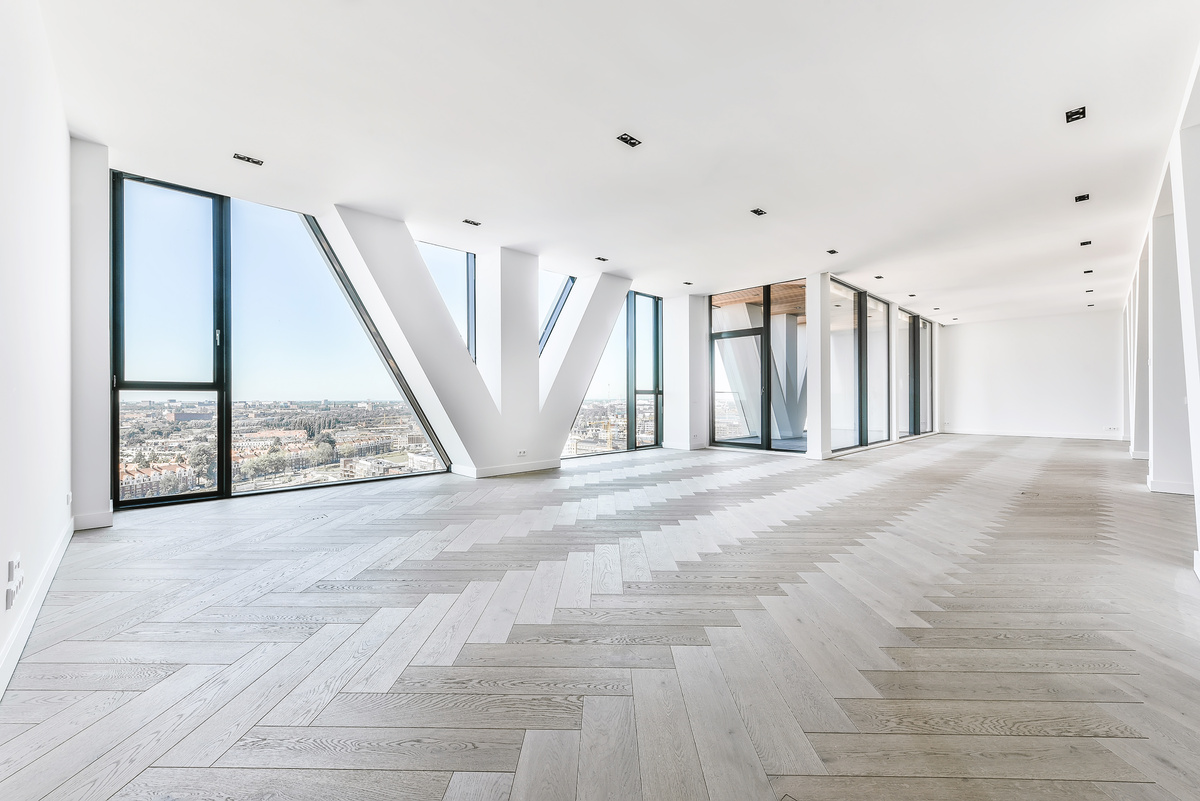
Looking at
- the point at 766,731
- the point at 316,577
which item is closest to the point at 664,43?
the point at 766,731

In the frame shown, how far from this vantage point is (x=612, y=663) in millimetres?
1959

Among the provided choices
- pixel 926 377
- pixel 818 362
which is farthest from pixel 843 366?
pixel 926 377

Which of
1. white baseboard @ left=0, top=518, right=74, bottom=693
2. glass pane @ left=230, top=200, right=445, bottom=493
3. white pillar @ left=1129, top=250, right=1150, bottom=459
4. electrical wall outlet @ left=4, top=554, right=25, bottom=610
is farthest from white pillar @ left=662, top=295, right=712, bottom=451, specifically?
electrical wall outlet @ left=4, top=554, right=25, bottom=610

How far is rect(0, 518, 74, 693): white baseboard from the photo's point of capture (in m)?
1.83

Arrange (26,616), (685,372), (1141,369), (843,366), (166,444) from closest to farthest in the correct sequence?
(26,616), (166,444), (1141,369), (843,366), (685,372)

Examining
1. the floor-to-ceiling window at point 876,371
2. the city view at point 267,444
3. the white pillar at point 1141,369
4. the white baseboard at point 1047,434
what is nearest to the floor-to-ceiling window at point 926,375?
the white baseboard at point 1047,434

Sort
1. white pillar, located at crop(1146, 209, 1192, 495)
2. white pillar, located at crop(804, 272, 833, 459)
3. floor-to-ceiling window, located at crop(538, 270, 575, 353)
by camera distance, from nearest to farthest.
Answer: white pillar, located at crop(1146, 209, 1192, 495) < floor-to-ceiling window, located at crop(538, 270, 575, 353) < white pillar, located at crop(804, 272, 833, 459)

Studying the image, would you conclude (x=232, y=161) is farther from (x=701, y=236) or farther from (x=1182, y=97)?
(x=1182, y=97)

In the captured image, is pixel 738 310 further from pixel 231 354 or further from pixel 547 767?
pixel 547 767

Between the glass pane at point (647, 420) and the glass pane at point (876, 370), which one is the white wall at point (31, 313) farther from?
the glass pane at point (876, 370)

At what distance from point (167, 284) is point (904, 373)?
13290mm

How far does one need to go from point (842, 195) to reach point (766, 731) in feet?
15.7

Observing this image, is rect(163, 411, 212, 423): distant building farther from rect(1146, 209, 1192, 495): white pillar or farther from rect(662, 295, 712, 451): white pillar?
rect(1146, 209, 1192, 495): white pillar

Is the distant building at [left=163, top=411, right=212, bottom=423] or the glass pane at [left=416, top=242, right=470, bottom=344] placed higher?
the glass pane at [left=416, top=242, right=470, bottom=344]
